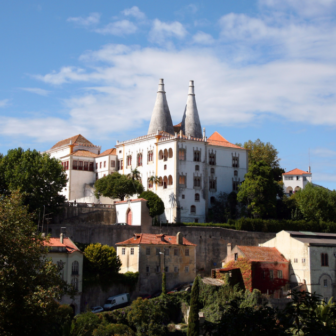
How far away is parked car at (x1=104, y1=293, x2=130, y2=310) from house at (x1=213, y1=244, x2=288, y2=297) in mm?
10373

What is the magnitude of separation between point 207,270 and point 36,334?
37155mm

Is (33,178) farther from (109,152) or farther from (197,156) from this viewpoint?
(109,152)

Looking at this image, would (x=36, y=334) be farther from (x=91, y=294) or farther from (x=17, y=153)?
(x=17, y=153)

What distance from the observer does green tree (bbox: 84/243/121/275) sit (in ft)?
169

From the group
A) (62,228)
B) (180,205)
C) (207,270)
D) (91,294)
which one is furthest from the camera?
(180,205)

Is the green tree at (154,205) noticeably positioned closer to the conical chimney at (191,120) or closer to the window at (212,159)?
the window at (212,159)

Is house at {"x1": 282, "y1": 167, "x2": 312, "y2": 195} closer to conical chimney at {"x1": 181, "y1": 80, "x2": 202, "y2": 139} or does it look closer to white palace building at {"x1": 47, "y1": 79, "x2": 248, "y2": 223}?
white palace building at {"x1": 47, "y1": 79, "x2": 248, "y2": 223}

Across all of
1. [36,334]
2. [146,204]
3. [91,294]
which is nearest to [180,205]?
[146,204]

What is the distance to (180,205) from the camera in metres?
74.5

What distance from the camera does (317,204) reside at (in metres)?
75.4

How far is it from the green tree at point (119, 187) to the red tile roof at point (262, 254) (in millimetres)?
23434

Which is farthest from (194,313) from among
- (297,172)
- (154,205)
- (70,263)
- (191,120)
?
(297,172)

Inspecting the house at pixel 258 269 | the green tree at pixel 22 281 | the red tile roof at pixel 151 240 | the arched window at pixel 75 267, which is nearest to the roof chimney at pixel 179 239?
the red tile roof at pixel 151 240

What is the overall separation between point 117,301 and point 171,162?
1130 inches
